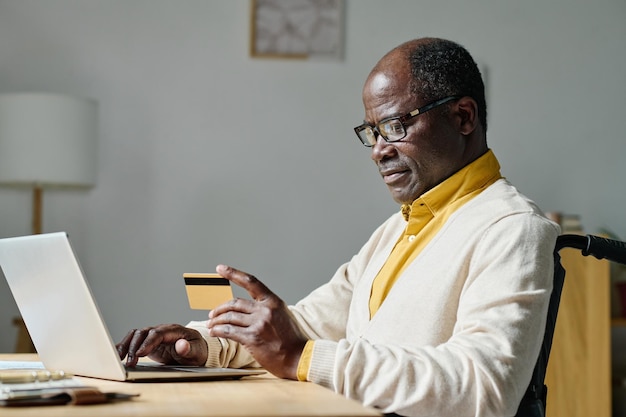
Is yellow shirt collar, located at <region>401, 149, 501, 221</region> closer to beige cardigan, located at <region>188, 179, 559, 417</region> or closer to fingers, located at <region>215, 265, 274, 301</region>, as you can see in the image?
beige cardigan, located at <region>188, 179, 559, 417</region>

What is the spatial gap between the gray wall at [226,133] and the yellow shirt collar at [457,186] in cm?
196

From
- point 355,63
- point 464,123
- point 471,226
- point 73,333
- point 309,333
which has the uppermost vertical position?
point 355,63

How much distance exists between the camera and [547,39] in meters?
3.76

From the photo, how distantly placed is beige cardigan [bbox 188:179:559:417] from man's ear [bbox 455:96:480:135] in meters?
0.13

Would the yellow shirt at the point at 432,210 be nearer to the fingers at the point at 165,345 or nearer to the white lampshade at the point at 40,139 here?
the fingers at the point at 165,345

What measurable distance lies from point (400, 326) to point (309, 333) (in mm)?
388

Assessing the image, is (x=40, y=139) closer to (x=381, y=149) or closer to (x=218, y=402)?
(x=381, y=149)

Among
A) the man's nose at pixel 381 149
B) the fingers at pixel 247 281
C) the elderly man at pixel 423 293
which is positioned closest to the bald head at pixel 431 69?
the elderly man at pixel 423 293

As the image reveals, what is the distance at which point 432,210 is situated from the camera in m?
1.63

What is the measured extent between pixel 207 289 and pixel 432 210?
49 cm

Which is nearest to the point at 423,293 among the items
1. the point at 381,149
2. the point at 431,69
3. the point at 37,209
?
the point at 381,149

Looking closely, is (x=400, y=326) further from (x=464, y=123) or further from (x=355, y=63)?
(x=355, y=63)

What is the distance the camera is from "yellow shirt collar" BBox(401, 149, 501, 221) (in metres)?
1.61

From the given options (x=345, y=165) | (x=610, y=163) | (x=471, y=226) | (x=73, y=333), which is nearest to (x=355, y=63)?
(x=345, y=165)
